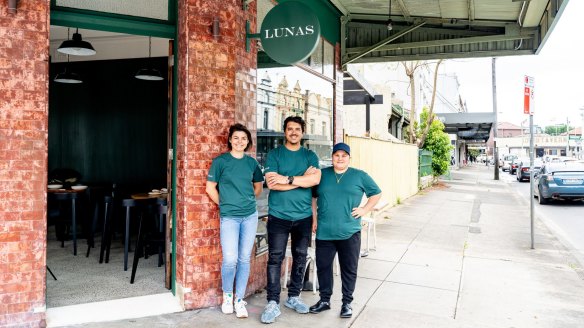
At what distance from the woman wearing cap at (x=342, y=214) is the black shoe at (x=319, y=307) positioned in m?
0.03

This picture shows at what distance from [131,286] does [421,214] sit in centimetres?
871

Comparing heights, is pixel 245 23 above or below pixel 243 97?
above

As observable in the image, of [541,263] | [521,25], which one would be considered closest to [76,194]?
[541,263]

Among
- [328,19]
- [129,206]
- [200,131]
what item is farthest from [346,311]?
[328,19]

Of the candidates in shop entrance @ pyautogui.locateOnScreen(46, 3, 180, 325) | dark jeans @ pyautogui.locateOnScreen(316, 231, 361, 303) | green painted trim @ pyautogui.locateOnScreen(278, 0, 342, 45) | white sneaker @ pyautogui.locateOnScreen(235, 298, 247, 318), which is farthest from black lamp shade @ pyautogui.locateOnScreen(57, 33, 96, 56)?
dark jeans @ pyautogui.locateOnScreen(316, 231, 361, 303)

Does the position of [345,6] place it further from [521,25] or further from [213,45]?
[213,45]

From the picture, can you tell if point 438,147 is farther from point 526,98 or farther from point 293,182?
point 293,182

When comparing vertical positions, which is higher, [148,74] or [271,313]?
[148,74]

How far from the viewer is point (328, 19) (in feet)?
25.4

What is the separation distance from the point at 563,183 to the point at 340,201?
13.0 m

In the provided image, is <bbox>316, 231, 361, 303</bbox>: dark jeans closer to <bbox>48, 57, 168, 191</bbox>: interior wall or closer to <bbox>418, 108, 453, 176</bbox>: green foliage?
<bbox>48, 57, 168, 191</bbox>: interior wall

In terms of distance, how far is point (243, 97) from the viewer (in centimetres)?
497

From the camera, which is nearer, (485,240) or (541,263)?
(541,263)

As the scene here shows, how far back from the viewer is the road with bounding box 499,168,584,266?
870 centimetres
